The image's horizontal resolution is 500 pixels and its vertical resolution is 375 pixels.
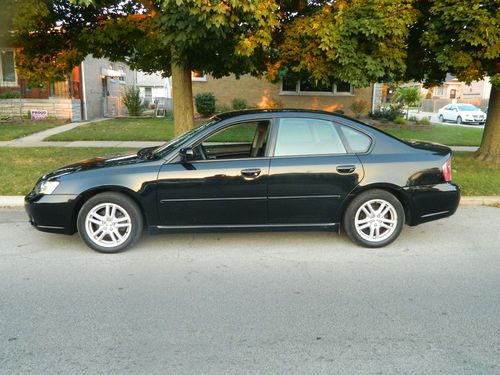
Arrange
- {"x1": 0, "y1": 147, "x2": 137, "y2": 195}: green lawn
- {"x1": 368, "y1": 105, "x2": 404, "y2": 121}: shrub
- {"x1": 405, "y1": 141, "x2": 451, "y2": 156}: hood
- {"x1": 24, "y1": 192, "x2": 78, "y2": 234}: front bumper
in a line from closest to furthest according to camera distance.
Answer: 1. {"x1": 24, "y1": 192, "x2": 78, "y2": 234}: front bumper
2. {"x1": 405, "y1": 141, "x2": 451, "y2": 156}: hood
3. {"x1": 0, "y1": 147, "x2": 137, "y2": 195}: green lawn
4. {"x1": 368, "y1": 105, "x2": 404, "y2": 121}: shrub

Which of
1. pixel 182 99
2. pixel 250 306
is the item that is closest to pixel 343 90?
pixel 182 99

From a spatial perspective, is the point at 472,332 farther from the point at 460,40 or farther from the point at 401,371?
the point at 460,40

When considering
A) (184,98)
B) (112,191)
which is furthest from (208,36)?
(112,191)

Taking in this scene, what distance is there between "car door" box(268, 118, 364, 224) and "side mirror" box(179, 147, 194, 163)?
873 millimetres

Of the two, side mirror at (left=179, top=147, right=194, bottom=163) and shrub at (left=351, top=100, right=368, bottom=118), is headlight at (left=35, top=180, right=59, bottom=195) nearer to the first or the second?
side mirror at (left=179, top=147, right=194, bottom=163)

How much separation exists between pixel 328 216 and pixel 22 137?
12.4 metres

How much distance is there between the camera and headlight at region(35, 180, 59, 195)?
4.89 meters

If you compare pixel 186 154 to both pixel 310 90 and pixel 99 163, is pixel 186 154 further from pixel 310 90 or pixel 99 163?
pixel 310 90

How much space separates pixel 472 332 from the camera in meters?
3.39

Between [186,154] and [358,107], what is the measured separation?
60.2 ft

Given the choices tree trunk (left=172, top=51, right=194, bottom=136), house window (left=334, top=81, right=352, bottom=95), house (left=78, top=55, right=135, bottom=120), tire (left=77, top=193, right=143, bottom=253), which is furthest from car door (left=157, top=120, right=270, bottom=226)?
house window (left=334, top=81, right=352, bottom=95)

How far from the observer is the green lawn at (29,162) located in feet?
25.3

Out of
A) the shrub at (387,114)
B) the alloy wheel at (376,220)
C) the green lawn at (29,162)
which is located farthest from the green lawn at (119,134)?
the shrub at (387,114)

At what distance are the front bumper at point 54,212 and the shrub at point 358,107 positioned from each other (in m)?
18.7
